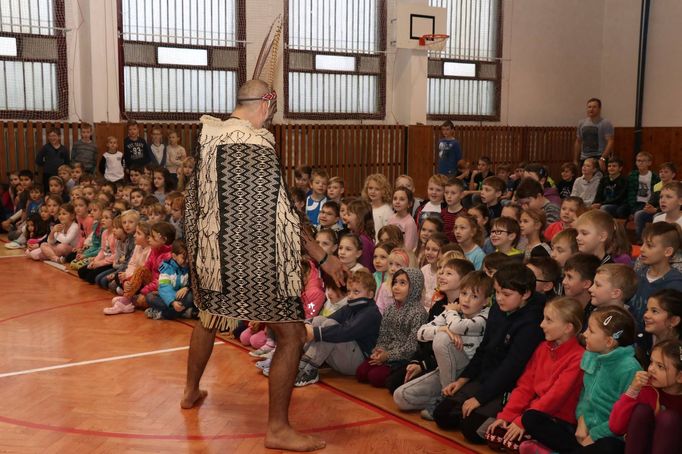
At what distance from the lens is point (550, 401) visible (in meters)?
3.46

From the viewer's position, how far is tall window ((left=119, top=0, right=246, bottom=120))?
1177 centimetres

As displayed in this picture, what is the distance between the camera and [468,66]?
14.7 meters

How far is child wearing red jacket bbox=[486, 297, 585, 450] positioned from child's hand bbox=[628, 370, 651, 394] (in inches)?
15.1

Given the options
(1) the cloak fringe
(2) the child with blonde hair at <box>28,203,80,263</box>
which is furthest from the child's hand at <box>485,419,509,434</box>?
(2) the child with blonde hair at <box>28,203,80,263</box>

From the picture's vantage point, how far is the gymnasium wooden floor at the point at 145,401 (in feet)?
12.3

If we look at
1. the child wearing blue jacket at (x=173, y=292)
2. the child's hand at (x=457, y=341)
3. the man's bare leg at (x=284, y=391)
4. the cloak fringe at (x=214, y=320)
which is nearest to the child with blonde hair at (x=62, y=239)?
the child wearing blue jacket at (x=173, y=292)

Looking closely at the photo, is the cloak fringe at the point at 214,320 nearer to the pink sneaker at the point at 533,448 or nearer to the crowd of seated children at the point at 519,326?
the crowd of seated children at the point at 519,326

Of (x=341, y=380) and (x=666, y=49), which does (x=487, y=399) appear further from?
(x=666, y=49)

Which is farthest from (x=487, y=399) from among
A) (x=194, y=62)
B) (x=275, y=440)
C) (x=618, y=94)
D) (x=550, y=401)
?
(x=618, y=94)

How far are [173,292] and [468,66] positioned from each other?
9945 mm

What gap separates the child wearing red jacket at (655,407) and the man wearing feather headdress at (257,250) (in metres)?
1.36

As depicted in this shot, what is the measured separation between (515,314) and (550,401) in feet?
1.73

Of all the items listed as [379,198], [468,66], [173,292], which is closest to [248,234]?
[173,292]

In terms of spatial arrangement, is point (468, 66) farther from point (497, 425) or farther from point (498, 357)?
point (497, 425)
